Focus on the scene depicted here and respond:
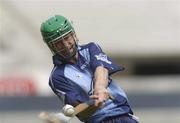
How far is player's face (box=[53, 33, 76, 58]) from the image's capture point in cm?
629

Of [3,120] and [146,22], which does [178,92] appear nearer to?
[3,120]

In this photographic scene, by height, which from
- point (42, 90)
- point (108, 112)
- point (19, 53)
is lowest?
point (108, 112)

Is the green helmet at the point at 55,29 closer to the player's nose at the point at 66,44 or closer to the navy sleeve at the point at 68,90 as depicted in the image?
the player's nose at the point at 66,44

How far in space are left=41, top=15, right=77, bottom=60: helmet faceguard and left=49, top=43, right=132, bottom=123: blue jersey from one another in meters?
0.15

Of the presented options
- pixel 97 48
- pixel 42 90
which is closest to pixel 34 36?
pixel 42 90

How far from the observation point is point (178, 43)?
22094 millimetres

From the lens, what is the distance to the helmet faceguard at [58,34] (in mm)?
6277

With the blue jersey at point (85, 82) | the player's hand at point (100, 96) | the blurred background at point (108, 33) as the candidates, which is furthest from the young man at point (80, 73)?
the blurred background at point (108, 33)

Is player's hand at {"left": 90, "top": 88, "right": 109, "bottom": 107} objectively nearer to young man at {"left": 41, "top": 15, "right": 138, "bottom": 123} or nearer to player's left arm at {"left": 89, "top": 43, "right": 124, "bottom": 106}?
player's left arm at {"left": 89, "top": 43, "right": 124, "bottom": 106}

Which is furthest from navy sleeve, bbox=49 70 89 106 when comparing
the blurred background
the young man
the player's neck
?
the blurred background

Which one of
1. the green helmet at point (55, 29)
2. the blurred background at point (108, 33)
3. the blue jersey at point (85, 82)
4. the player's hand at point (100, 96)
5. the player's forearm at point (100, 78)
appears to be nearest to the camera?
the player's hand at point (100, 96)

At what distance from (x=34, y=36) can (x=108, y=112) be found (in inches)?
606

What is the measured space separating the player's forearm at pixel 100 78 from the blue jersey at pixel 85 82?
69 mm

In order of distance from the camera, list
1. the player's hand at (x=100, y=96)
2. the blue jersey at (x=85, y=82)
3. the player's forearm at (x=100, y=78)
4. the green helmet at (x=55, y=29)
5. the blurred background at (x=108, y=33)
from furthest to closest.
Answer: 1. the blurred background at (x=108, y=33)
2. the blue jersey at (x=85, y=82)
3. the green helmet at (x=55, y=29)
4. the player's forearm at (x=100, y=78)
5. the player's hand at (x=100, y=96)
